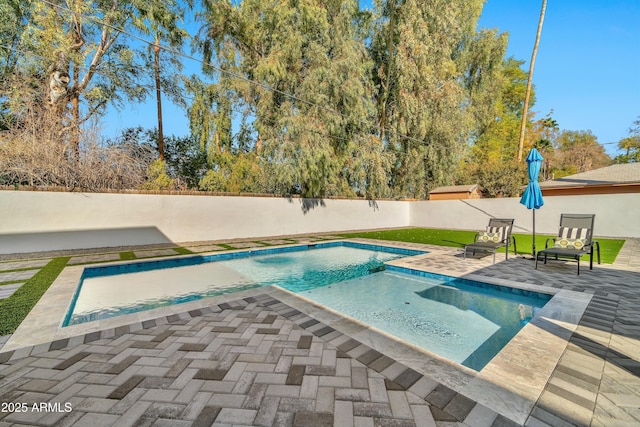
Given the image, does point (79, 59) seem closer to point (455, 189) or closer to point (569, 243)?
point (569, 243)

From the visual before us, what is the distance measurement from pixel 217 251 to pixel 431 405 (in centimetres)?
789

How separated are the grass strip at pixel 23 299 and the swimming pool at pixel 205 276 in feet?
1.52

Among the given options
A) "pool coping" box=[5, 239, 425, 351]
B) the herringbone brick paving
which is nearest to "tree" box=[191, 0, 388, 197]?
"pool coping" box=[5, 239, 425, 351]

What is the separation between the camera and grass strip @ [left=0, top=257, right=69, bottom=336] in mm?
3262

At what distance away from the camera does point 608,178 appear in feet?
47.8

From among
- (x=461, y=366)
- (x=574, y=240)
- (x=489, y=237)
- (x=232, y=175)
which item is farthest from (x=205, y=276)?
(x=574, y=240)

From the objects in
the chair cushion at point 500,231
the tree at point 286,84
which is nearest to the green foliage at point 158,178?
the tree at point 286,84

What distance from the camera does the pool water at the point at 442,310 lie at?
11.8 feet

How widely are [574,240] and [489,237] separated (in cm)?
172

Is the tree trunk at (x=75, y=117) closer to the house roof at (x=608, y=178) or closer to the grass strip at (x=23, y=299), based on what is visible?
the grass strip at (x=23, y=299)

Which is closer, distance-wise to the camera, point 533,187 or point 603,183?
point 533,187

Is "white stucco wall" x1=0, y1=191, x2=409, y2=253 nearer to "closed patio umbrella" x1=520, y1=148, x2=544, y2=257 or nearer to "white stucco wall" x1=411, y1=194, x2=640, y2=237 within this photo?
"white stucco wall" x1=411, y1=194, x2=640, y2=237

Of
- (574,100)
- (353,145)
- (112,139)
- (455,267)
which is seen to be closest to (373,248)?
(455,267)

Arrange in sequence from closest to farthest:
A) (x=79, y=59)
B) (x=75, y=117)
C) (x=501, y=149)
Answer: (x=79, y=59), (x=75, y=117), (x=501, y=149)
